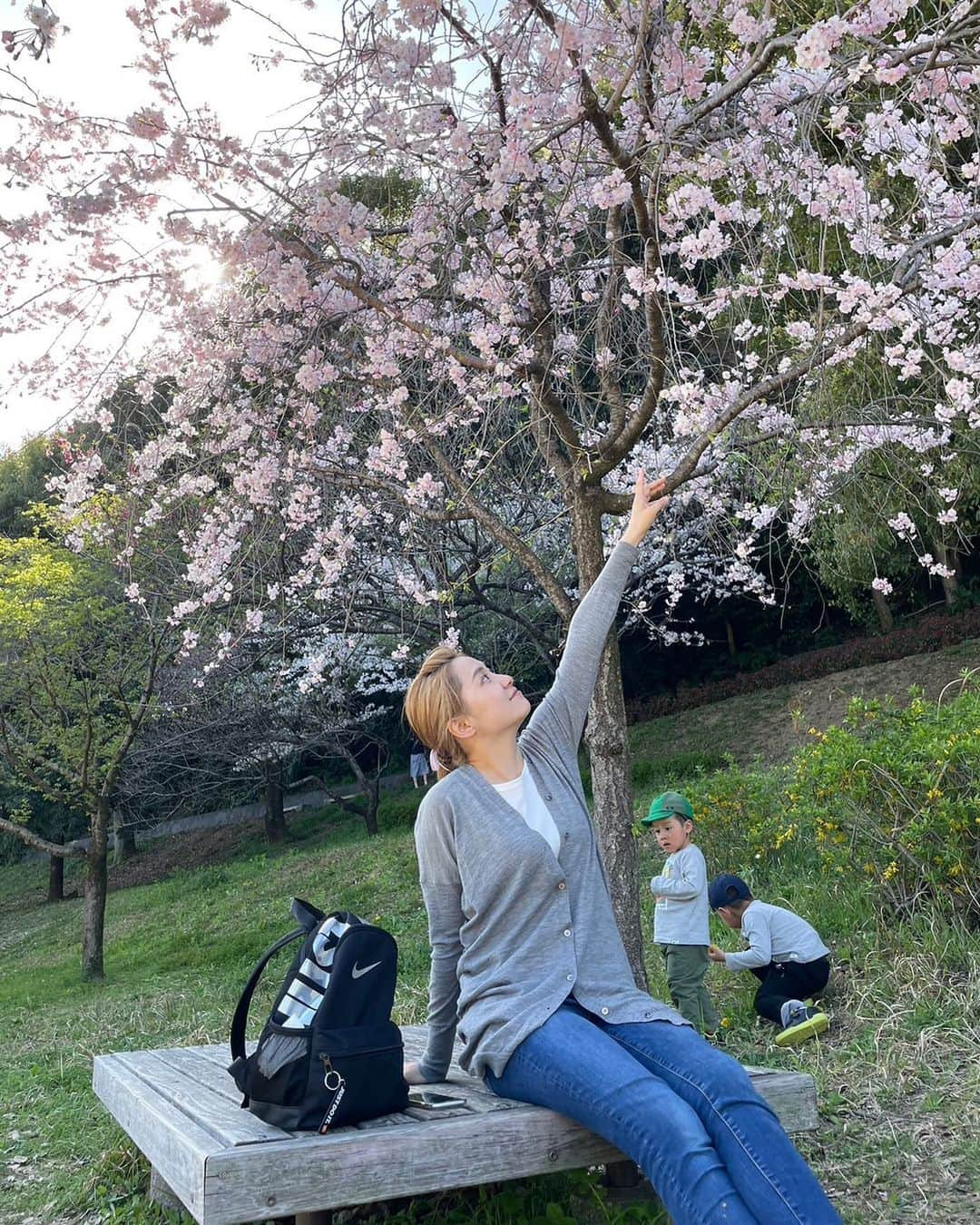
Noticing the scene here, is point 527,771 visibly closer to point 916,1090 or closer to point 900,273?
point 916,1090

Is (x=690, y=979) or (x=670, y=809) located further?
(x=670, y=809)

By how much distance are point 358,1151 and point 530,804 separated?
763 millimetres

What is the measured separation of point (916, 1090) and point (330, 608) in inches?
236

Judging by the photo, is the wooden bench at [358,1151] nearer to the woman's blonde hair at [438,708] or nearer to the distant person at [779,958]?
the woman's blonde hair at [438,708]

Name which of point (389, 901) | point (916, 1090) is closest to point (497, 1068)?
point (916, 1090)

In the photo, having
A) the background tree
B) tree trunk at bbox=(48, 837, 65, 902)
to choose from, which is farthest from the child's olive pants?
tree trunk at bbox=(48, 837, 65, 902)

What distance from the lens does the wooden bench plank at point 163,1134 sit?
1907mm

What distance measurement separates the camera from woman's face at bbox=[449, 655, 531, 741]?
8.05ft

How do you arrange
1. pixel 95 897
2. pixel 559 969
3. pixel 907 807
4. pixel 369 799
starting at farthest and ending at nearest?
pixel 369 799
pixel 95 897
pixel 907 807
pixel 559 969

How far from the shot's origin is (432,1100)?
2.26 meters

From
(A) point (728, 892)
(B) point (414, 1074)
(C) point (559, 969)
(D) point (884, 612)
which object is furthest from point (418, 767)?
(C) point (559, 969)

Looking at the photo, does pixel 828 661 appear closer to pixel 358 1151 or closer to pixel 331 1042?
pixel 331 1042

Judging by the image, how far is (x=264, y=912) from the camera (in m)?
11.5

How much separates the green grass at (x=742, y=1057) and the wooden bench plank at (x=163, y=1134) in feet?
1.24
